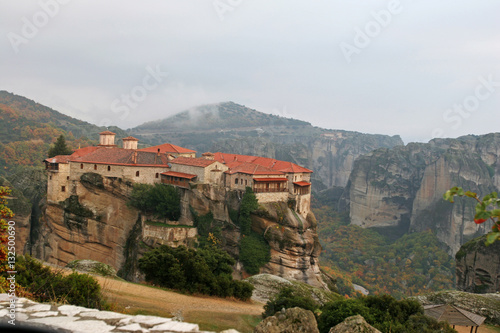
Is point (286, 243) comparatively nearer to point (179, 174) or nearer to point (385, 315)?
point (179, 174)

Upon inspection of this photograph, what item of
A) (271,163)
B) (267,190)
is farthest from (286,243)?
(271,163)

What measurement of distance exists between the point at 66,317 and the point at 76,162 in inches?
1323

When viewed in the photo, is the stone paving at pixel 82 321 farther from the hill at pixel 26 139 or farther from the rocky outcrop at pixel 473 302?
the hill at pixel 26 139

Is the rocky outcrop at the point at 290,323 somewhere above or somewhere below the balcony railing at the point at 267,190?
below

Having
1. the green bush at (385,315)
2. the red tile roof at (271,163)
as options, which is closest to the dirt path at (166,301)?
the green bush at (385,315)

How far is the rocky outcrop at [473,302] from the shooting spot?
1700cm

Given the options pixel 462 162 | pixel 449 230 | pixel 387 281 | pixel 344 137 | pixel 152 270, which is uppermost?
pixel 344 137

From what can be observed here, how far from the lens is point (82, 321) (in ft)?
17.1

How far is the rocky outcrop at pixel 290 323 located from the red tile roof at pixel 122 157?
96.0 ft

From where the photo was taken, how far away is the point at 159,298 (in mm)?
13969

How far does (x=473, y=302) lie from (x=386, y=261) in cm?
5080

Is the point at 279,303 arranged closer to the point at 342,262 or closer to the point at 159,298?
the point at 159,298

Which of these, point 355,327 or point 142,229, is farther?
point 142,229

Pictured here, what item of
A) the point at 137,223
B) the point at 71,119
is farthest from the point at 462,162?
the point at 71,119
